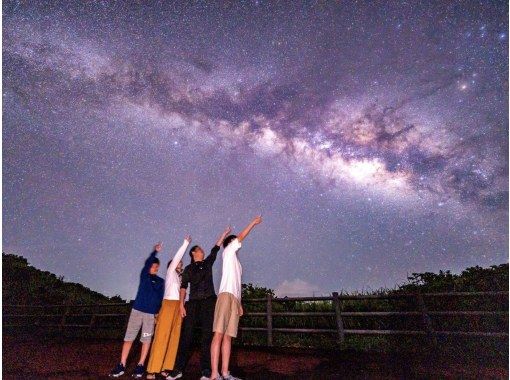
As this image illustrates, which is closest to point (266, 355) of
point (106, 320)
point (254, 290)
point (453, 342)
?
point (453, 342)

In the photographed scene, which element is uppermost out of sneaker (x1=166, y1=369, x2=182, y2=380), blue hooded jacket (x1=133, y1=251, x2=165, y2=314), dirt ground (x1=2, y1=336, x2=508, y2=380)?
blue hooded jacket (x1=133, y1=251, x2=165, y2=314)

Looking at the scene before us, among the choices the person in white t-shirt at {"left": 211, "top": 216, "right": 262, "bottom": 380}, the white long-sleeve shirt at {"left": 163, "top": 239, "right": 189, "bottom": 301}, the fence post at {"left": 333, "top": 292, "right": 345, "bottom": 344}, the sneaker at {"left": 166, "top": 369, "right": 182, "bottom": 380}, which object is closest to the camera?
the person in white t-shirt at {"left": 211, "top": 216, "right": 262, "bottom": 380}

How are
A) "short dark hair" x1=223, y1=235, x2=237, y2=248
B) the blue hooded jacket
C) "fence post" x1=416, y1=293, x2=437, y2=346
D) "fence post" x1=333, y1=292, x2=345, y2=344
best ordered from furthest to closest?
"fence post" x1=333, y1=292, x2=345, y2=344, "fence post" x1=416, y1=293, x2=437, y2=346, the blue hooded jacket, "short dark hair" x1=223, y1=235, x2=237, y2=248

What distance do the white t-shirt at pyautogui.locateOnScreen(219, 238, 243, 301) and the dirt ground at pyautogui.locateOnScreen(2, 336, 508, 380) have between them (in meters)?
1.73

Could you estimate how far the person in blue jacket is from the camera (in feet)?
17.1

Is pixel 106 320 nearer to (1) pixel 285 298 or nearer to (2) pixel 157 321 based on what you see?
(1) pixel 285 298

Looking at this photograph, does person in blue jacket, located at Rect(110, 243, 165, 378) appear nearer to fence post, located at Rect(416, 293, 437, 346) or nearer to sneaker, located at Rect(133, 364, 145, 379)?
sneaker, located at Rect(133, 364, 145, 379)

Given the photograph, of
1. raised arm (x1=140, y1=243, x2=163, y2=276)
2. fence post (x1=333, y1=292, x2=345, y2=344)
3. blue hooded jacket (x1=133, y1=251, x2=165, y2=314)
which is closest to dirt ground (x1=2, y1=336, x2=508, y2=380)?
fence post (x1=333, y1=292, x2=345, y2=344)

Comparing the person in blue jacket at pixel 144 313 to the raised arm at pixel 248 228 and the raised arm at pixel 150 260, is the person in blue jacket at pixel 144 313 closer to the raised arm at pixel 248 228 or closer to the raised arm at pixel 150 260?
the raised arm at pixel 150 260

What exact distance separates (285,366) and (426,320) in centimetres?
330

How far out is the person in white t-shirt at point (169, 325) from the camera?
5.18 meters

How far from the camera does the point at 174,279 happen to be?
5547 mm

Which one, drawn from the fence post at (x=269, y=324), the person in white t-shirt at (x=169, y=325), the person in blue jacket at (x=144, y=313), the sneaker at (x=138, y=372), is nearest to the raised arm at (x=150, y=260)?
the person in blue jacket at (x=144, y=313)

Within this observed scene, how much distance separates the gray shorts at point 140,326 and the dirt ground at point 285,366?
0.80m
